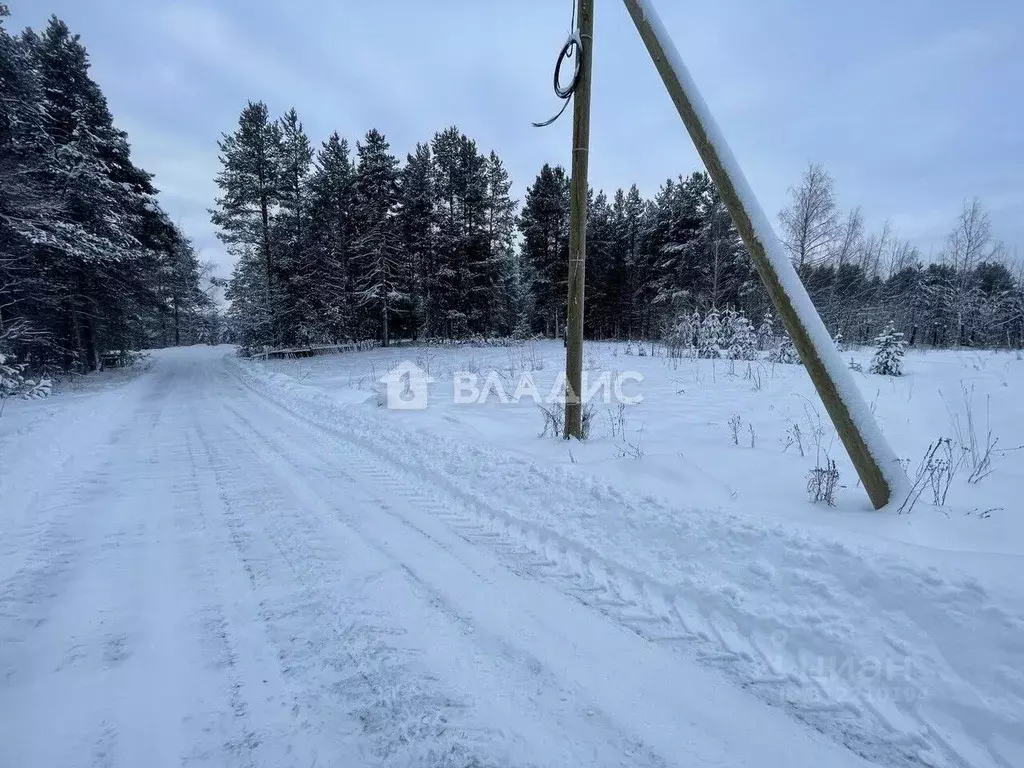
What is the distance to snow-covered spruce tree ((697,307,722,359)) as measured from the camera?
535 inches

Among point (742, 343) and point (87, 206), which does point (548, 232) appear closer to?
point (742, 343)

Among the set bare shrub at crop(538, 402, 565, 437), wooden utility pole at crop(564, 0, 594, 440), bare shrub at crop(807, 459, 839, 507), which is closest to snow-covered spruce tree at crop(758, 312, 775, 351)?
bare shrub at crop(538, 402, 565, 437)

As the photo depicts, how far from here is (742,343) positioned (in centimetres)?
1319

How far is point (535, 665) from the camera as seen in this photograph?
2172mm

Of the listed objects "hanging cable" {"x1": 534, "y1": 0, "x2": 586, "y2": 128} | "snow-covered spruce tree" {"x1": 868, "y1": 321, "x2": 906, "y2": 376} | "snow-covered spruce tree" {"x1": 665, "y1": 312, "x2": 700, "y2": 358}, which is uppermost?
"hanging cable" {"x1": 534, "y1": 0, "x2": 586, "y2": 128}

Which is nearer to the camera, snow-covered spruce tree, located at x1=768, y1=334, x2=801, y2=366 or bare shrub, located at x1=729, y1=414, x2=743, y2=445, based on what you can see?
bare shrub, located at x1=729, y1=414, x2=743, y2=445

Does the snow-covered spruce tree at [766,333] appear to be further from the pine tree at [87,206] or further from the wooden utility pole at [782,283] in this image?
the pine tree at [87,206]

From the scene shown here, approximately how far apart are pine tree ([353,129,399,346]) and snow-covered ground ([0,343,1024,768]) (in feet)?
66.2

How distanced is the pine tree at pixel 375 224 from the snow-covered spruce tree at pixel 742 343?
17.3 meters

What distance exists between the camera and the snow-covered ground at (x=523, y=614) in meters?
1.78

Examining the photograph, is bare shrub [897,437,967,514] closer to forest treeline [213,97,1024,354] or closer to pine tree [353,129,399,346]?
forest treeline [213,97,1024,354]

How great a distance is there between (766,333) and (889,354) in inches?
230

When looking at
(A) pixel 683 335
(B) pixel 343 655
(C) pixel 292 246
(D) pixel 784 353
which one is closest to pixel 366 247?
(C) pixel 292 246

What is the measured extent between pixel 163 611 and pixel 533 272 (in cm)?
3046
